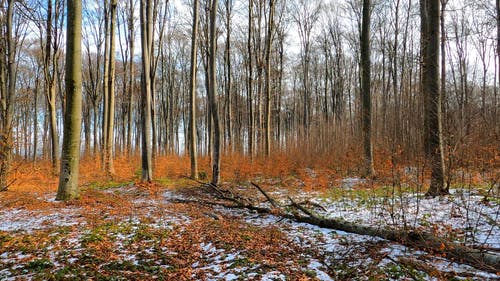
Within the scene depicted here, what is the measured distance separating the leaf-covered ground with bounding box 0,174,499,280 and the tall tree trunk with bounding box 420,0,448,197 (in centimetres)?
68

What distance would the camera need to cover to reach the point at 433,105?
686 cm

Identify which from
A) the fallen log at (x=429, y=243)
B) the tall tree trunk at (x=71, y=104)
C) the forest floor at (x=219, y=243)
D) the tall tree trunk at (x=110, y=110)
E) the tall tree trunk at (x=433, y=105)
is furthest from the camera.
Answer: the tall tree trunk at (x=110, y=110)

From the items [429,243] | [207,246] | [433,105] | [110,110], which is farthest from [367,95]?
[110,110]

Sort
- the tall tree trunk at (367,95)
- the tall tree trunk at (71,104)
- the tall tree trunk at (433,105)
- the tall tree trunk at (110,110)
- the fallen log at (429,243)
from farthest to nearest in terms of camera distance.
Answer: the tall tree trunk at (110,110) → the tall tree trunk at (367,95) → the tall tree trunk at (71,104) → the tall tree trunk at (433,105) → the fallen log at (429,243)

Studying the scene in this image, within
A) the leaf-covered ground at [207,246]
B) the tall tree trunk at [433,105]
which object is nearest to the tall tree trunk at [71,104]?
the leaf-covered ground at [207,246]

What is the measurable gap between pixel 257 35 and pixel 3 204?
16117mm

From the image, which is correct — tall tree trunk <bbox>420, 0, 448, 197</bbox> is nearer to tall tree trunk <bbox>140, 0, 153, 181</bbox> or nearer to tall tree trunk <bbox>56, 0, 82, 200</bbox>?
tall tree trunk <bbox>56, 0, 82, 200</bbox>

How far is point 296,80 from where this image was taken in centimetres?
3481

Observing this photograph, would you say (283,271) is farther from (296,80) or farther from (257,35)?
(296,80)

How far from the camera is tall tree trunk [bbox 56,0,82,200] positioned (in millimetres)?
7223

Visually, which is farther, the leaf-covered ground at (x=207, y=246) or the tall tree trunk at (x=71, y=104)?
the tall tree trunk at (x=71, y=104)

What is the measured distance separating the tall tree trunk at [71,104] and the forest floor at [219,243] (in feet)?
2.16

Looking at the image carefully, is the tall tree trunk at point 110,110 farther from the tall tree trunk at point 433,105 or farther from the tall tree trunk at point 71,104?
the tall tree trunk at point 433,105

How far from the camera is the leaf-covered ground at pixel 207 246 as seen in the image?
3.44m
